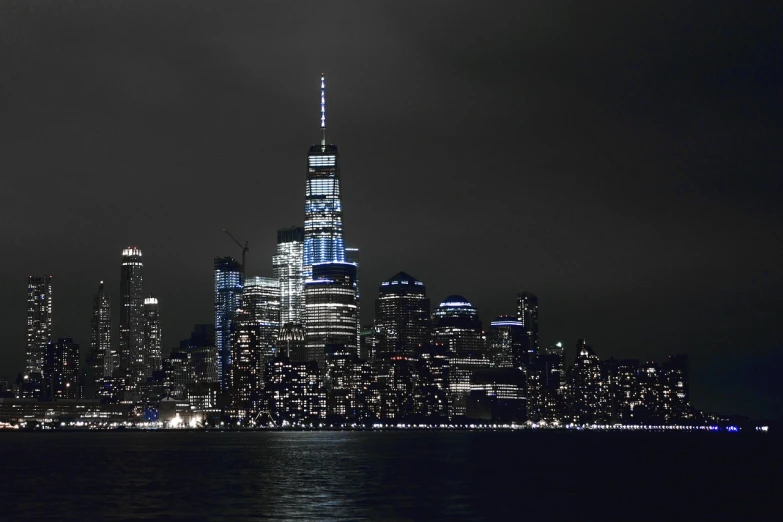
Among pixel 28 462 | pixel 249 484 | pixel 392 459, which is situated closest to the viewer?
pixel 249 484

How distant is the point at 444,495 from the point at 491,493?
6148 mm

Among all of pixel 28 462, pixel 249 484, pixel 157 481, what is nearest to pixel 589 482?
pixel 249 484

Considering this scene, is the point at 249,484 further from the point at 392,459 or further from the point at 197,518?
the point at 392,459

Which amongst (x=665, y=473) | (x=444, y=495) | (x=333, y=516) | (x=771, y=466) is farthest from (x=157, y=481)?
(x=771, y=466)

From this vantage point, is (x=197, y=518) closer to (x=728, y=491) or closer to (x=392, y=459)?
(x=728, y=491)

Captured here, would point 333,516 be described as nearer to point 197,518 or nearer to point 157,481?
point 197,518

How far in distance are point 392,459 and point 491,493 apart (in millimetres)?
78622

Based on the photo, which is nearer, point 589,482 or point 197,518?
point 197,518

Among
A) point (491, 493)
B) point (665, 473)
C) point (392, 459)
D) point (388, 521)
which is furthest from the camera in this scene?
point (392, 459)

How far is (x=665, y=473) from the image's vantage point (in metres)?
165

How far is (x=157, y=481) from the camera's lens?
136m

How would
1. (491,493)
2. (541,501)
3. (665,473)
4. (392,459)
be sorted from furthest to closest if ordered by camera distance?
(392,459) → (665,473) → (491,493) → (541,501)

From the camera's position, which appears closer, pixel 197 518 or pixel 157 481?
pixel 197 518

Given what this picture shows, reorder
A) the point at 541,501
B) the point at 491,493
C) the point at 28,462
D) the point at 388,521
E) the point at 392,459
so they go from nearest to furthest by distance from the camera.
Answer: the point at 388,521
the point at 541,501
the point at 491,493
the point at 28,462
the point at 392,459
